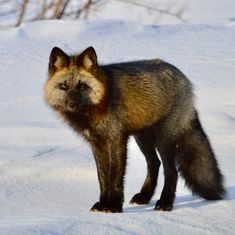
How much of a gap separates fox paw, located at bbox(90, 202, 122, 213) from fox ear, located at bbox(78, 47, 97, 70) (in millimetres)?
1148

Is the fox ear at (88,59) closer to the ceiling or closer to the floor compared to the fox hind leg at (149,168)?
closer to the ceiling

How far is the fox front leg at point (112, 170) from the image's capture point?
5770 mm

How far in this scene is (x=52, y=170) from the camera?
7020 millimetres

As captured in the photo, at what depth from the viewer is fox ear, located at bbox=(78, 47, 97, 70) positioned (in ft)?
19.0

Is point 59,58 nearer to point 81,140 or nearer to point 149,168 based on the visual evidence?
point 149,168

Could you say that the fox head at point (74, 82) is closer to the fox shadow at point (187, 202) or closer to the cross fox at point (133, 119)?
the cross fox at point (133, 119)

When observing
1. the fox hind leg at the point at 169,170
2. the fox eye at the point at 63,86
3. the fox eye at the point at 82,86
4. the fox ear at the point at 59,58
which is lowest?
the fox hind leg at the point at 169,170

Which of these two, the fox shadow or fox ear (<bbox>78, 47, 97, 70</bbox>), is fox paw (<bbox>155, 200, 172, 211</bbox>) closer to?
the fox shadow

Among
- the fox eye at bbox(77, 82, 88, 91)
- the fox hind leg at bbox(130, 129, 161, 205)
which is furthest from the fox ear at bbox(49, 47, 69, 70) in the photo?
the fox hind leg at bbox(130, 129, 161, 205)

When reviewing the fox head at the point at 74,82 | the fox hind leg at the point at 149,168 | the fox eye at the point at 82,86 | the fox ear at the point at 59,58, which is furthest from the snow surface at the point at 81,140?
the fox ear at the point at 59,58

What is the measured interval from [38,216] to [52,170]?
5.15 ft

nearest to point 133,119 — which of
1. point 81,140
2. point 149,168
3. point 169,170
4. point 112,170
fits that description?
point 112,170

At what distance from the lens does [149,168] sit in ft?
21.1

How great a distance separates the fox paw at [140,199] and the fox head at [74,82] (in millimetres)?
1063
